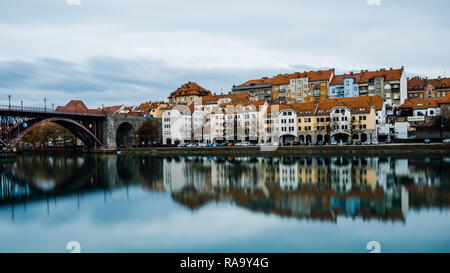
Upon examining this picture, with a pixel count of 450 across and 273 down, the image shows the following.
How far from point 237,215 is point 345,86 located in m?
66.9

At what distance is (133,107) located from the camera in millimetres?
108500

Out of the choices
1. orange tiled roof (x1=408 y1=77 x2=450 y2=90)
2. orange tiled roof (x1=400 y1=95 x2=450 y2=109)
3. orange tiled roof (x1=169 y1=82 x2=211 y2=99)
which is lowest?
orange tiled roof (x1=400 y1=95 x2=450 y2=109)

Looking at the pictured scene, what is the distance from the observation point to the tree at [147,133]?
74750 mm

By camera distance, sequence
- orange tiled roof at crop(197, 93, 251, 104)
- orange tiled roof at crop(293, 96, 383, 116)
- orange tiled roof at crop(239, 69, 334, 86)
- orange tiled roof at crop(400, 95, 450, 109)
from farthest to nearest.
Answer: orange tiled roof at crop(197, 93, 251, 104) → orange tiled roof at crop(239, 69, 334, 86) → orange tiled roof at crop(400, 95, 450, 109) → orange tiled roof at crop(293, 96, 383, 116)

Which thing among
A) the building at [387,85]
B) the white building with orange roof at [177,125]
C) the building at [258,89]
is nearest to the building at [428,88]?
the building at [387,85]

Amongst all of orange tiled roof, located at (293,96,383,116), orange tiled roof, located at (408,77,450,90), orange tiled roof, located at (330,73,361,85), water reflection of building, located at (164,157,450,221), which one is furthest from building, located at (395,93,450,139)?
water reflection of building, located at (164,157,450,221)

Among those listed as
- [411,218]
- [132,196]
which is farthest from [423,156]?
[132,196]

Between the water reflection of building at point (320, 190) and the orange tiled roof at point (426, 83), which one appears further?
the orange tiled roof at point (426, 83)

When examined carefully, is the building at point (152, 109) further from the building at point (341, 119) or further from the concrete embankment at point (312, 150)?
the building at point (341, 119)

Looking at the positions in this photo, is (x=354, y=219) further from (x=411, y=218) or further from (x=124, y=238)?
(x=124, y=238)

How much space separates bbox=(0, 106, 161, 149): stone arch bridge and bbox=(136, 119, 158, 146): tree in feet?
13.9

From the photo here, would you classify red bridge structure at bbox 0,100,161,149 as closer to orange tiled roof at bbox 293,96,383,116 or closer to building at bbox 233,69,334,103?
building at bbox 233,69,334,103

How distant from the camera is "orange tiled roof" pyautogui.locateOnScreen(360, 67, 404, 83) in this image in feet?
239
